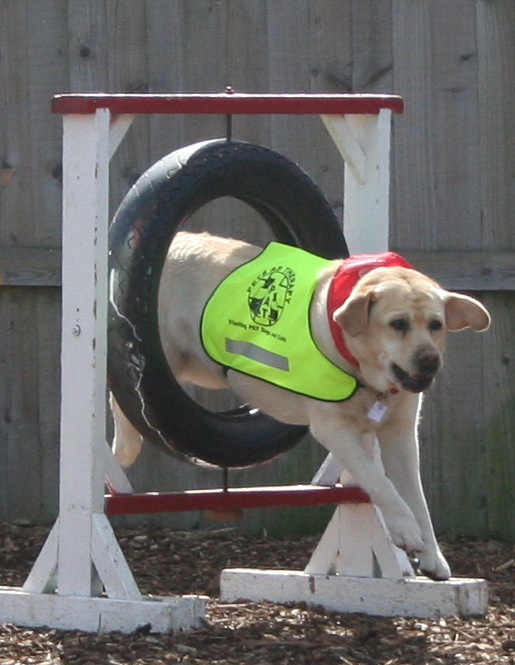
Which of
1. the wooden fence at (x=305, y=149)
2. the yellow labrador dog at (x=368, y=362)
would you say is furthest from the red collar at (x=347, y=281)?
the wooden fence at (x=305, y=149)

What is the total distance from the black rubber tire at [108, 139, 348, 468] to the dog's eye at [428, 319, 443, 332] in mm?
813

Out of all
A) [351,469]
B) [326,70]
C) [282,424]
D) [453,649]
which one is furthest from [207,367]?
[326,70]

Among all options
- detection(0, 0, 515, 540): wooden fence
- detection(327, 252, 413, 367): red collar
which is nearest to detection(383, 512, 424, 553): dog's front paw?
detection(327, 252, 413, 367): red collar

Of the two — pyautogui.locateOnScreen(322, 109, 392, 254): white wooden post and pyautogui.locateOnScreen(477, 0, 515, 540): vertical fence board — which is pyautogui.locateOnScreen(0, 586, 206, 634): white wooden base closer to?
pyautogui.locateOnScreen(322, 109, 392, 254): white wooden post

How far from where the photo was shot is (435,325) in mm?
4480

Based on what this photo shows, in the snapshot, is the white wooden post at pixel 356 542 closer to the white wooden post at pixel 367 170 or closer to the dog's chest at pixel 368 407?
the white wooden post at pixel 367 170

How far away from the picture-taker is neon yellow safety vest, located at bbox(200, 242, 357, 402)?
463 cm

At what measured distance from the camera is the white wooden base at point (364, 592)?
4875 millimetres

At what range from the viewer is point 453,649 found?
446cm

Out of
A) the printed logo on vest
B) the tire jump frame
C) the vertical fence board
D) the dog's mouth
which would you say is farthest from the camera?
the vertical fence board

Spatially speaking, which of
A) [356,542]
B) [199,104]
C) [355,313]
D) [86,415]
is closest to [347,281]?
[355,313]

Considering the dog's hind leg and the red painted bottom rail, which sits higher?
the dog's hind leg

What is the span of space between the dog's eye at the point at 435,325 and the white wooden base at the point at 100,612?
1.16m

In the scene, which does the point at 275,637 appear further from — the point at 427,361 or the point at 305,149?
the point at 305,149
